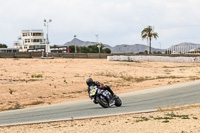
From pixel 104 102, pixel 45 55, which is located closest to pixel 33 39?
pixel 45 55

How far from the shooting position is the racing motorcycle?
53.6 feet

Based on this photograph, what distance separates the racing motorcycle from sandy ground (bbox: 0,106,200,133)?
211 cm

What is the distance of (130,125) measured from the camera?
41.1 ft

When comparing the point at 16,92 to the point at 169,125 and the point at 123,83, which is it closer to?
the point at 123,83

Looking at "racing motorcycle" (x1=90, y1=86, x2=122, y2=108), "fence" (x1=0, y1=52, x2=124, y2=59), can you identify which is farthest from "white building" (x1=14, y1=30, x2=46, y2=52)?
"racing motorcycle" (x1=90, y1=86, x2=122, y2=108)

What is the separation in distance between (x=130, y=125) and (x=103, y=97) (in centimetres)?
453

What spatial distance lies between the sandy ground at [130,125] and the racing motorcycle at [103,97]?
6.91ft

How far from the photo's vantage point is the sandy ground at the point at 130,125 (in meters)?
11.6

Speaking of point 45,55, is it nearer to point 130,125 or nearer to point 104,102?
point 104,102

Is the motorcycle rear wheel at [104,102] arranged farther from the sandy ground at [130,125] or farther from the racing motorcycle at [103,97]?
the sandy ground at [130,125]

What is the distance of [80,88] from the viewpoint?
33.2 metres

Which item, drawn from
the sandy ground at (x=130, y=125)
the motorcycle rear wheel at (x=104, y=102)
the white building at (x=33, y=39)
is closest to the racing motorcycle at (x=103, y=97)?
the motorcycle rear wheel at (x=104, y=102)

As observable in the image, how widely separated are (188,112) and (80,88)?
1907 centimetres

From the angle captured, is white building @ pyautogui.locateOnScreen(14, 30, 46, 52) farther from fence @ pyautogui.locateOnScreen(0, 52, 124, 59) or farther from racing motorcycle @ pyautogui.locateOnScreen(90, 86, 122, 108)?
racing motorcycle @ pyautogui.locateOnScreen(90, 86, 122, 108)
